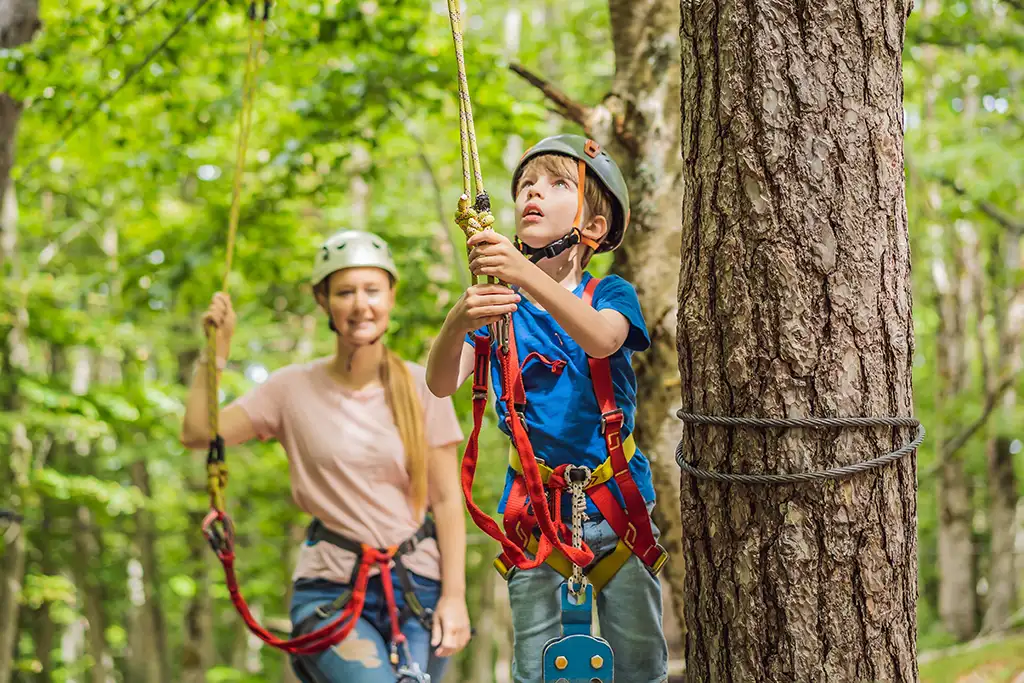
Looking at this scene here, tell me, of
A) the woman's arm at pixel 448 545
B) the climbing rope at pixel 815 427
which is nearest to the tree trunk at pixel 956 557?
the woman's arm at pixel 448 545

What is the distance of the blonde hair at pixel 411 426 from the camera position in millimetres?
3635

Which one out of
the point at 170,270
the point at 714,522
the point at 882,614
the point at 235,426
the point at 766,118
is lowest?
the point at 882,614

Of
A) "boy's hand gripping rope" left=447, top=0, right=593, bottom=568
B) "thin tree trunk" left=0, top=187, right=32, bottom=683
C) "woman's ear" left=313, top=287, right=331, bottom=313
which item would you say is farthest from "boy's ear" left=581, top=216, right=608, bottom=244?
"thin tree trunk" left=0, top=187, right=32, bottom=683

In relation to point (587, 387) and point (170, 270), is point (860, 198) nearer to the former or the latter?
point (587, 387)

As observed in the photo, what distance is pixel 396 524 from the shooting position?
359 cm

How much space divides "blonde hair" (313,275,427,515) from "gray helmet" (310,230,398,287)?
0.42 metres

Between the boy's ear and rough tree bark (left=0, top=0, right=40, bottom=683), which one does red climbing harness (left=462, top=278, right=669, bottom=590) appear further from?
rough tree bark (left=0, top=0, right=40, bottom=683)

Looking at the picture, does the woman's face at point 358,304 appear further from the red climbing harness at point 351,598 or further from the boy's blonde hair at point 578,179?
the boy's blonde hair at point 578,179

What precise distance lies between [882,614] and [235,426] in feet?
8.10

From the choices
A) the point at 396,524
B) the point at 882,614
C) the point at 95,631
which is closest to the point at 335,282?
the point at 396,524

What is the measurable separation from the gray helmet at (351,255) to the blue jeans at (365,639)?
3.69ft

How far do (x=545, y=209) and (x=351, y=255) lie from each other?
4.26 feet

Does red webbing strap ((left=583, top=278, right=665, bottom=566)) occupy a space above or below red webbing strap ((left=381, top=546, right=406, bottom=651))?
above

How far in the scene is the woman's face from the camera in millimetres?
3699
